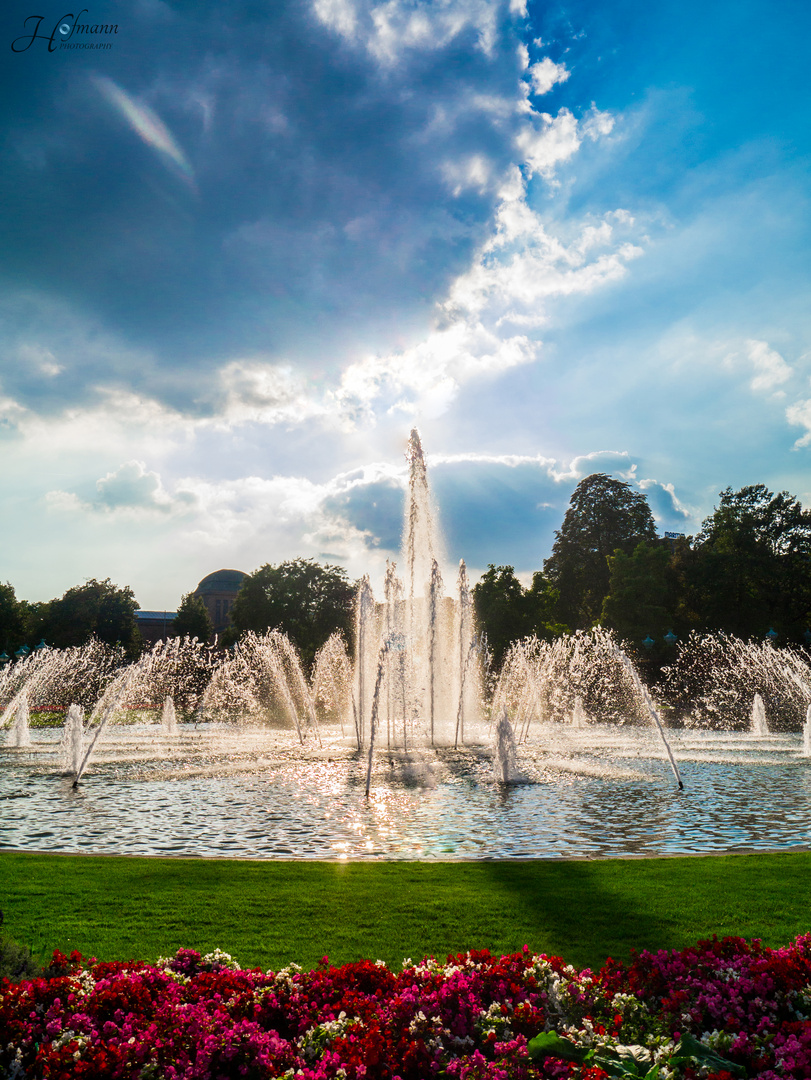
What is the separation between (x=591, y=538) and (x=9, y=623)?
48556 millimetres

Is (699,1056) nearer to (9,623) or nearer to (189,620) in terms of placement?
(9,623)

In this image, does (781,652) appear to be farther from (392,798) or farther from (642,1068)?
(642,1068)

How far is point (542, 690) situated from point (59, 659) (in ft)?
130

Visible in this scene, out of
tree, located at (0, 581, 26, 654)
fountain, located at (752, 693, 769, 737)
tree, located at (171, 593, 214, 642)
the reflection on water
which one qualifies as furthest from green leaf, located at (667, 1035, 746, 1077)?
tree, located at (171, 593, 214, 642)

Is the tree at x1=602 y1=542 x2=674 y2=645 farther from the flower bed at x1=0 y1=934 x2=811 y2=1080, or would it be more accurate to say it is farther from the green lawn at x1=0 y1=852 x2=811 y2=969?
the flower bed at x1=0 y1=934 x2=811 y2=1080

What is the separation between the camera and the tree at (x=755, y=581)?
45.2 meters

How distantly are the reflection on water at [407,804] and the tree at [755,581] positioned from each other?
25.3m

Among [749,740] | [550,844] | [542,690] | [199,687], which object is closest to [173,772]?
[550,844]

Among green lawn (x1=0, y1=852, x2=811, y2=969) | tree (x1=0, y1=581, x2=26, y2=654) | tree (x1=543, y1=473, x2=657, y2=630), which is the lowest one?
green lawn (x1=0, y1=852, x2=811, y2=969)

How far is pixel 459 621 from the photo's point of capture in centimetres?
2583

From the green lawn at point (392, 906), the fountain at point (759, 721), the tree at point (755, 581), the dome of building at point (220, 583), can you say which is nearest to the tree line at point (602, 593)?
the tree at point (755, 581)

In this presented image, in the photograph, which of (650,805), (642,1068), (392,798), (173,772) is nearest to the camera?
(642,1068)

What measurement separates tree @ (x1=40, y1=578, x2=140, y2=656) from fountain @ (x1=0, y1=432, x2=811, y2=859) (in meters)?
17.6

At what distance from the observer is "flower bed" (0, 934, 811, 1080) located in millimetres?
3814
